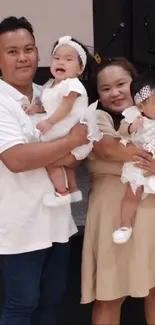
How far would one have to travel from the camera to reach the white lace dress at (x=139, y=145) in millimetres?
1739

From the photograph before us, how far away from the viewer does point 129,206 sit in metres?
1.81

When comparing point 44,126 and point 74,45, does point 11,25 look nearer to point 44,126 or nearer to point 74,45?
point 74,45

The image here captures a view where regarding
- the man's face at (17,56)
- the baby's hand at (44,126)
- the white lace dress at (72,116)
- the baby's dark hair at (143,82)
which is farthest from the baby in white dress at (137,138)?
the man's face at (17,56)

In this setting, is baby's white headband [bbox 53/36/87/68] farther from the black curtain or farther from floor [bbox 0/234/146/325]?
the black curtain

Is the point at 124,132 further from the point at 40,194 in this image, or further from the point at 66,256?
the point at 66,256

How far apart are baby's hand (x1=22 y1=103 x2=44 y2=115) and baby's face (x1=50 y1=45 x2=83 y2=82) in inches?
4.8

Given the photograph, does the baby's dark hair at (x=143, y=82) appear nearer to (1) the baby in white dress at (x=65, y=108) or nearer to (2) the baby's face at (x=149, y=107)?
(2) the baby's face at (x=149, y=107)

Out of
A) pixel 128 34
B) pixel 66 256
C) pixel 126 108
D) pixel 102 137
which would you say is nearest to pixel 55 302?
pixel 66 256

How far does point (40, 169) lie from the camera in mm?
1745

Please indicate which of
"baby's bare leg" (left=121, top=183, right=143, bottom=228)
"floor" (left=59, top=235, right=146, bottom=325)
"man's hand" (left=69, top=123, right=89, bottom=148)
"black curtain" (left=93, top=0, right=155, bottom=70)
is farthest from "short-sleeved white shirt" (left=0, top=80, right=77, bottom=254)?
"black curtain" (left=93, top=0, right=155, bottom=70)

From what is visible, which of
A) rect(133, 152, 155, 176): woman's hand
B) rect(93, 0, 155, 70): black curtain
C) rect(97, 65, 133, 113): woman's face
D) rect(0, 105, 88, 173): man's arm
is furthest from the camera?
rect(93, 0, 155, 70): black curtain

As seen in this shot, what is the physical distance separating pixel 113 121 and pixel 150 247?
48 cm

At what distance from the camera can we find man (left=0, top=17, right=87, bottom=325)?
65.6 inches

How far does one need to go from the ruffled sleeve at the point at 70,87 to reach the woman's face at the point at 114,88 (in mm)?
251
